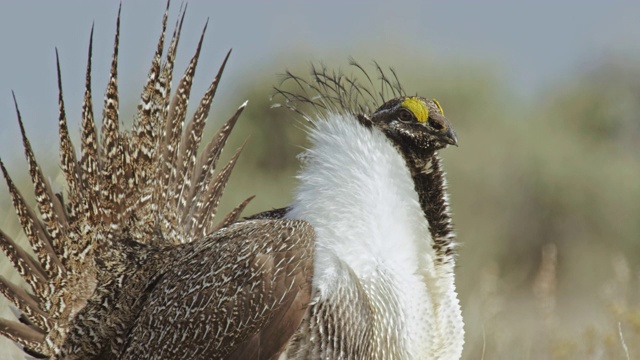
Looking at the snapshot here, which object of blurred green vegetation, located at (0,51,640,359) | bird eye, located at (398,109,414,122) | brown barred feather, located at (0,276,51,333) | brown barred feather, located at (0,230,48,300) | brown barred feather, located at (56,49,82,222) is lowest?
brown barred feather, located at (0,276,51,333)

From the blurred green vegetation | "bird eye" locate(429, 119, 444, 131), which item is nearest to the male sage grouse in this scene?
"bird eye" locate(429, 119, 444, 131)

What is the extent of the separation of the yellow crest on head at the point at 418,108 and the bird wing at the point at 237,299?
1.88 feet

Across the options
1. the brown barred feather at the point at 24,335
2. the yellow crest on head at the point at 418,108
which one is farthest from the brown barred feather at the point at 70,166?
the yellow crest on head at the point at 418,108

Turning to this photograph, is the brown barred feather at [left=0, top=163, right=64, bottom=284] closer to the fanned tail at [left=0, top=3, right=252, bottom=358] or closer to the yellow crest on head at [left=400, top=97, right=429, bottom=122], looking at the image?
the fanned tail at [left=0, top=3, right=252, bottom=358]

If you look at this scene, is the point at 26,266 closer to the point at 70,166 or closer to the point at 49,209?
the point at 49,209

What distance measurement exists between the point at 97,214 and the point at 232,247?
0.85 m

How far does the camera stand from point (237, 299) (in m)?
3.41

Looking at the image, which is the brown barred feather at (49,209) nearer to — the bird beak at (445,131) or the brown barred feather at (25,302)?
the brown barred feather at (25,302)

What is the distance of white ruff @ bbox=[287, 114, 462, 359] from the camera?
11.4ft

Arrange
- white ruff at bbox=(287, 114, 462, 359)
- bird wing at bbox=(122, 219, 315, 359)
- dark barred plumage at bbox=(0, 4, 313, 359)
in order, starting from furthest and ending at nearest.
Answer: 1. dark barred plumage at bbox=(0, 4, 313, 359)
2. white ruff at bbox=(287, 114, 462, 359)
3. bird wing at bbox=(122, 219, 315, 359)

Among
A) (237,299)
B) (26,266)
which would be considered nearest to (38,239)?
(26,266)

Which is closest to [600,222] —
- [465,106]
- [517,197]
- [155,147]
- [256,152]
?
[517,197]

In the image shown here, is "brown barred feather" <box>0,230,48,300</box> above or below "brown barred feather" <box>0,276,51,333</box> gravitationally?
above

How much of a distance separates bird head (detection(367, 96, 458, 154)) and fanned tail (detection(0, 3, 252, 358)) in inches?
35.5
